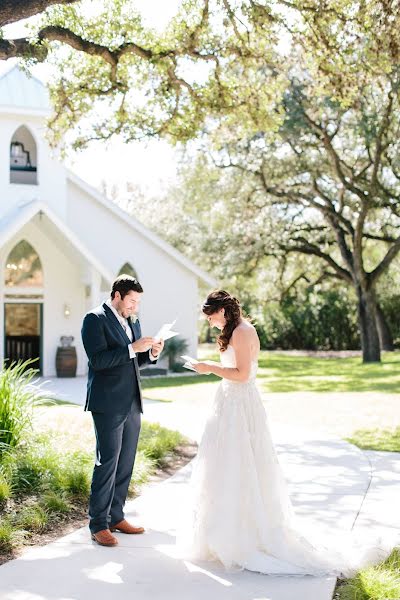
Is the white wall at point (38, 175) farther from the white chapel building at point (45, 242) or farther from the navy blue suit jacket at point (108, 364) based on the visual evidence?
the navy blue suit jacket at point (108, 364)

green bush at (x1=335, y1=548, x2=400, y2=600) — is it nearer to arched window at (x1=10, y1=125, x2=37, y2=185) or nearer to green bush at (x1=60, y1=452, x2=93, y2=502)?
green bush at (x1=60, y1=452, x2=93, y2=502)

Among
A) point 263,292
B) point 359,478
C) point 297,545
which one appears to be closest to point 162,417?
point 359,478

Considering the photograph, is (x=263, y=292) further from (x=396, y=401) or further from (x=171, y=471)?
(x=171, y=471)

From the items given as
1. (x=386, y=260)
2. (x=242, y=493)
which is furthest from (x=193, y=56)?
(x=386, y=260)

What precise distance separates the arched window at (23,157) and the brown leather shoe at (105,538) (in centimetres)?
1725

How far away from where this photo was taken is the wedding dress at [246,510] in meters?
5.14

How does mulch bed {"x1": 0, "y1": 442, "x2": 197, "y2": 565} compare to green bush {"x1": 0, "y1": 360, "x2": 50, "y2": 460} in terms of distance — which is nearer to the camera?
mulch bed {"x1": 0, "y1": 442, "x2": 197, "y2": 565}

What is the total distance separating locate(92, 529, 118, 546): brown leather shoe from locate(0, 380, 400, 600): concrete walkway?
6 cm

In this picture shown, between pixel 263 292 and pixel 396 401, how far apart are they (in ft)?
55.3

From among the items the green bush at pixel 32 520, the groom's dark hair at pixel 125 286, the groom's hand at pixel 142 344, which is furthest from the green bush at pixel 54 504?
the groom's dark hair at pixel 125 286

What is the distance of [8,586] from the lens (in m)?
4.77

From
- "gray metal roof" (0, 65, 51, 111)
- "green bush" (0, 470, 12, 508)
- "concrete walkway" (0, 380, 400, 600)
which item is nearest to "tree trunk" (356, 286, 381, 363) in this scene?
"gray metal roof" (0, 65, 51, 111)

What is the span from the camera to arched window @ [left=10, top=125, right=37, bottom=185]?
21.8m

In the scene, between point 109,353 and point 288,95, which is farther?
point 288,95
